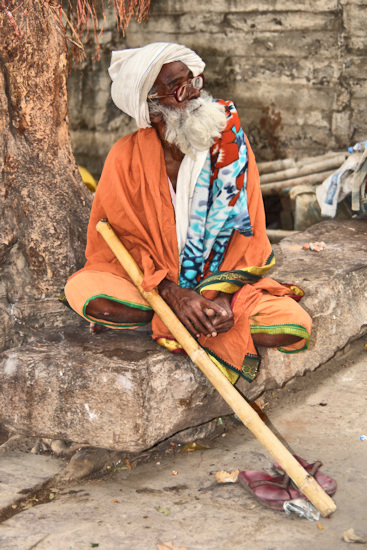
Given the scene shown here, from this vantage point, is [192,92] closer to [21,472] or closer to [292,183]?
[21,472]

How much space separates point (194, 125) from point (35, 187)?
954 millimetres

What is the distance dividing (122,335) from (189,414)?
0.49 metres

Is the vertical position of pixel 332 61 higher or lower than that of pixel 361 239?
higher

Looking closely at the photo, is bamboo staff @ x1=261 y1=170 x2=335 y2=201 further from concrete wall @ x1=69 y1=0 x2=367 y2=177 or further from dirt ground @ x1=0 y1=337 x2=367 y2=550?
dirt ground @ x1=0 y1=337 x2=367 y2=550

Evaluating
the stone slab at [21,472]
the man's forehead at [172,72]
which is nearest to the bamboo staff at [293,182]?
the man's forehead at [172,72]

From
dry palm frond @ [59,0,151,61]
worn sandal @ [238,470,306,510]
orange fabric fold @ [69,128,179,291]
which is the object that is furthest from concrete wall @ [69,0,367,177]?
worn sandal @ [238,470,306,510]

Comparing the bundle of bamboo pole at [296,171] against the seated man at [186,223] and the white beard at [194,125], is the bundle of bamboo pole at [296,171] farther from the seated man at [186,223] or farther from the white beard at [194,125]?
the white beard at [194,125]

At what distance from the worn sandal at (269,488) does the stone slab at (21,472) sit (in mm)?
832

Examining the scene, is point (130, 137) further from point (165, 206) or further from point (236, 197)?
point (236, 197)

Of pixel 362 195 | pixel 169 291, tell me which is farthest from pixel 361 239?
pixel 169 291

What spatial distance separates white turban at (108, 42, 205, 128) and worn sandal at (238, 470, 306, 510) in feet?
5.30

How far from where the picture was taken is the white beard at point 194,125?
2975 mm

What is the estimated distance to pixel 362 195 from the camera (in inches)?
193

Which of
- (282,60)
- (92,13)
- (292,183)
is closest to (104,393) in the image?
(92,13)
